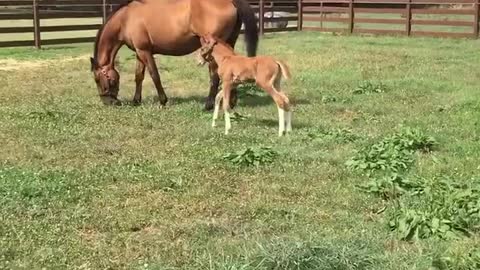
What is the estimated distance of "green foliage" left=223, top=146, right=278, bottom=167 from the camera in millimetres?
6453

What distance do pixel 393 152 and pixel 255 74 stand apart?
212 centimetres

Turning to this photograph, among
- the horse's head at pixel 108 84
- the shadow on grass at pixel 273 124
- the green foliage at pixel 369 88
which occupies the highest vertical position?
the horse's head at pixel 108 84

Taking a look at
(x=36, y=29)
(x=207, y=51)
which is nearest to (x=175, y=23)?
(x=207, y=51)

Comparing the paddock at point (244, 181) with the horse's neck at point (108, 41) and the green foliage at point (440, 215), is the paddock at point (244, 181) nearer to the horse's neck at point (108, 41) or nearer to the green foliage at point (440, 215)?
the green foliage at point (440, 215)

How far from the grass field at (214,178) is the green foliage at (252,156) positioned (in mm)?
71

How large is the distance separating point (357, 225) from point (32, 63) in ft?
41.2

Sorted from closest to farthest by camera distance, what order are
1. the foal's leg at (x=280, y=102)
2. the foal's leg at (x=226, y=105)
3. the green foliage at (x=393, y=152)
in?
the green foliage at (x=393, y=152) < the foal's leg at (x=280, y=102) < the foal's leg at (x=226, y=105)

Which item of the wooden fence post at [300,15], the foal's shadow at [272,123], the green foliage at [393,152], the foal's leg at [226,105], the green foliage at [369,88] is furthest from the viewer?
the wooden fence post at [300,15]

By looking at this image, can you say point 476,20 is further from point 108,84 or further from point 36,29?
point 108,84

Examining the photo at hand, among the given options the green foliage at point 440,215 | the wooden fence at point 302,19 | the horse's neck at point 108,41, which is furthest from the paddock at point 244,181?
the wooden fence at point 302,19

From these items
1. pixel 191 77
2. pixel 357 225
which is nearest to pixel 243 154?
pixel 357 225

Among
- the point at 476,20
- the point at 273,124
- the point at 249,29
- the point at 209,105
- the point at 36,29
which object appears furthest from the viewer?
the point at 476,20

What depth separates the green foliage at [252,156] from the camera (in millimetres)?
6453

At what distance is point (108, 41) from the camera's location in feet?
33.7
